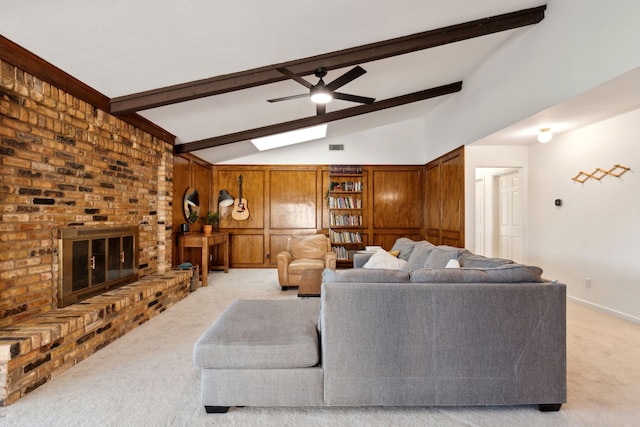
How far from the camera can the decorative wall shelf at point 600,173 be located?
3707mm

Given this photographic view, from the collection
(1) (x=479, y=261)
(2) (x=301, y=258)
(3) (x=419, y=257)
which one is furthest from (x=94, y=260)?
(1) (x=479, y=261)

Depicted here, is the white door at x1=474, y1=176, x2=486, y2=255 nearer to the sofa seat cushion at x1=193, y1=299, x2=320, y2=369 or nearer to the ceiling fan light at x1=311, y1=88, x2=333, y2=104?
the ceiling fan light at x1=311, y1=88, x2=333, y2=104

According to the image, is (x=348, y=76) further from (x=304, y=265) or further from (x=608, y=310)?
(x=608, y=310)

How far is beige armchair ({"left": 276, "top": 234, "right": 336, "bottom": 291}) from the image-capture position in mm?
4926

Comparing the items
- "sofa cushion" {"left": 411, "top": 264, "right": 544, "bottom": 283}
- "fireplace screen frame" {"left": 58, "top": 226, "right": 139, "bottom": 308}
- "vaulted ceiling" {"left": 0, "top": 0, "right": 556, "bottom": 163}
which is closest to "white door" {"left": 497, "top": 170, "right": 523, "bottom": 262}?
"vaulted ceiling" {"left": 0, "top": 0, "right": 556, "bottom": 163}

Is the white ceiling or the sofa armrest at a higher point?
the white ceiling

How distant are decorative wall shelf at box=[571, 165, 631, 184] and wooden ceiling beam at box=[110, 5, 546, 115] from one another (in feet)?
6.00

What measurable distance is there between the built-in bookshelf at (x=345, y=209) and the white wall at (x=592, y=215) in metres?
3.03

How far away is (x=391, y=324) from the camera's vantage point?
1866mm

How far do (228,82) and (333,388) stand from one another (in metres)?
2.77

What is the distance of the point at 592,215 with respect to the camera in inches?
159

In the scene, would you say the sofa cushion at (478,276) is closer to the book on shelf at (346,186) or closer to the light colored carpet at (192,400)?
the light colored carpet at (192,400)

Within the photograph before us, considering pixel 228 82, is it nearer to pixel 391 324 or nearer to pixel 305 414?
pixel 391 324

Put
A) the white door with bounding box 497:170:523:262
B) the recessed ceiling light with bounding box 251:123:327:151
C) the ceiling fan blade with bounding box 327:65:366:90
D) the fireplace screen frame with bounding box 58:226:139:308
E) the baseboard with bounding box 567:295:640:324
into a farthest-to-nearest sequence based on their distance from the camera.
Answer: the recessed ceiling light with bounding box 251:123:327:151, the white door with bounding box 497:170:523:262, the baseboard with bounding box 567:295:640:324, the ceiling fan blade with bounding box 327:65:366:90, the fireplace screen frame with bounding box 58:226:139:308
